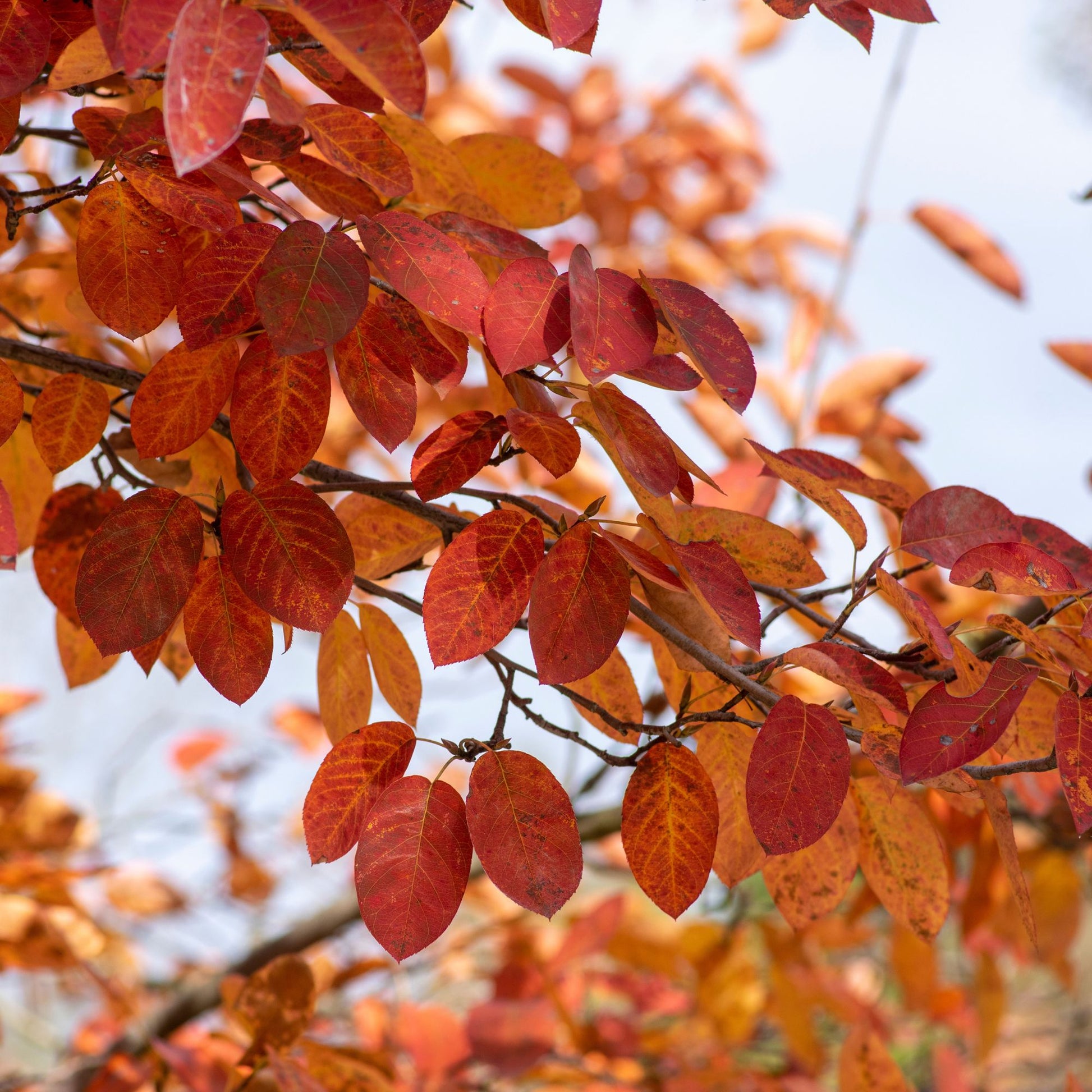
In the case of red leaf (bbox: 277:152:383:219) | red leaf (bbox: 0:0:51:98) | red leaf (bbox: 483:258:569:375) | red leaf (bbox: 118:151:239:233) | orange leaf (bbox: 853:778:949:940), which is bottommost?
orange leaf (bbox: 853:778:949:940)

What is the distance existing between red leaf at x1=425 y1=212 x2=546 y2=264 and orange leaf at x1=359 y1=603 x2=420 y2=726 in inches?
7.5

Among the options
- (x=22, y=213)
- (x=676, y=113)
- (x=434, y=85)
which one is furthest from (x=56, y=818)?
(x=676, y=113)

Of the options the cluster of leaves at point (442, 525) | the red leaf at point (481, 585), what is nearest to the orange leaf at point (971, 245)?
the cluster of leaves at point (442, 525)

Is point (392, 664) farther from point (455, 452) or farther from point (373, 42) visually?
point (373, 42)

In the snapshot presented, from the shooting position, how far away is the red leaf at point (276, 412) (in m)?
0.39

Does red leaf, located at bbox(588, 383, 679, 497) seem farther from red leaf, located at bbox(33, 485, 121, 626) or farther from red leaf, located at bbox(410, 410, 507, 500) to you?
red leaf, located at bbox(33, 485, 121, 626)

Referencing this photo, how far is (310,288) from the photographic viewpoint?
0.34 meters

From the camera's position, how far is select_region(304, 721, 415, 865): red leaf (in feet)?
1.33

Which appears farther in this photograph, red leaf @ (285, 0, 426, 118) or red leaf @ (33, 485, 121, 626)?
red leaf @ (33, 485, 121, 626)

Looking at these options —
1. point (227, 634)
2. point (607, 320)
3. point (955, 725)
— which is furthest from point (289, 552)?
point (955, 725)

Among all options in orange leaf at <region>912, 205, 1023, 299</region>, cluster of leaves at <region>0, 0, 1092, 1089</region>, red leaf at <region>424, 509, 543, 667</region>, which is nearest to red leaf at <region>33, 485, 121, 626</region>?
cluster of leaves at <region>0, 0, 1092, 1089</region>

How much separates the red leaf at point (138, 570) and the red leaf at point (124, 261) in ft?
0.23

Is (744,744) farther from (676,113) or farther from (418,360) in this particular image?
(676,113)

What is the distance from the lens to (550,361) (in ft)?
1.26
